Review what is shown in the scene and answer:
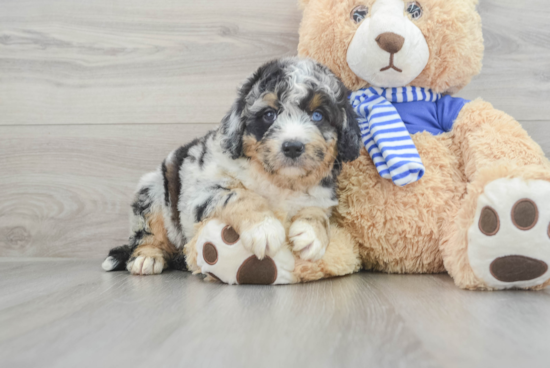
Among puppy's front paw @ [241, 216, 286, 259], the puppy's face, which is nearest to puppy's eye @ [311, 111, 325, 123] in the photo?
the puppy's face

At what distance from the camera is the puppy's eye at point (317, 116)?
5.79 ft

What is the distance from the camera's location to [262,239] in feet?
5.19

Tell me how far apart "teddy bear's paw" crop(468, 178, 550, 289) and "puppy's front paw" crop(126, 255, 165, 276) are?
141 centimetres

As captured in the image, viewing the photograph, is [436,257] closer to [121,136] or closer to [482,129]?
[482,129]

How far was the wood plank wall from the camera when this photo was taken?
2.64 m

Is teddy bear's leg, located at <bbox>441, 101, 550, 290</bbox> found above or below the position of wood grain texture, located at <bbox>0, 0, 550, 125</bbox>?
below

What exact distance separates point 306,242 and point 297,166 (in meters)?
0.30

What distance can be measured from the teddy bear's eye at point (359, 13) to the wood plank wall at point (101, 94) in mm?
645

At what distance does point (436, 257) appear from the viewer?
1.91 metres

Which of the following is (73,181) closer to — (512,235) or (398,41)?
(398,41)

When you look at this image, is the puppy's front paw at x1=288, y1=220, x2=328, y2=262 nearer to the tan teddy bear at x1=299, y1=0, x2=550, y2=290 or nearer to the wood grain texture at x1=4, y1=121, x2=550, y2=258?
the tan teddy bear at x1=299, y1=0, x2=550, y2=290

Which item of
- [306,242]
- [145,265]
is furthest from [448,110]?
[145,265]

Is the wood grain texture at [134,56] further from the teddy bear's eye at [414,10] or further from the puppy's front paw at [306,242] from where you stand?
the puppy's front paw at [306,242]

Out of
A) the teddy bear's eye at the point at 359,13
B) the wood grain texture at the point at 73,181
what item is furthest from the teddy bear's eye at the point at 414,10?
the wood grain texture at the point at 73,181
